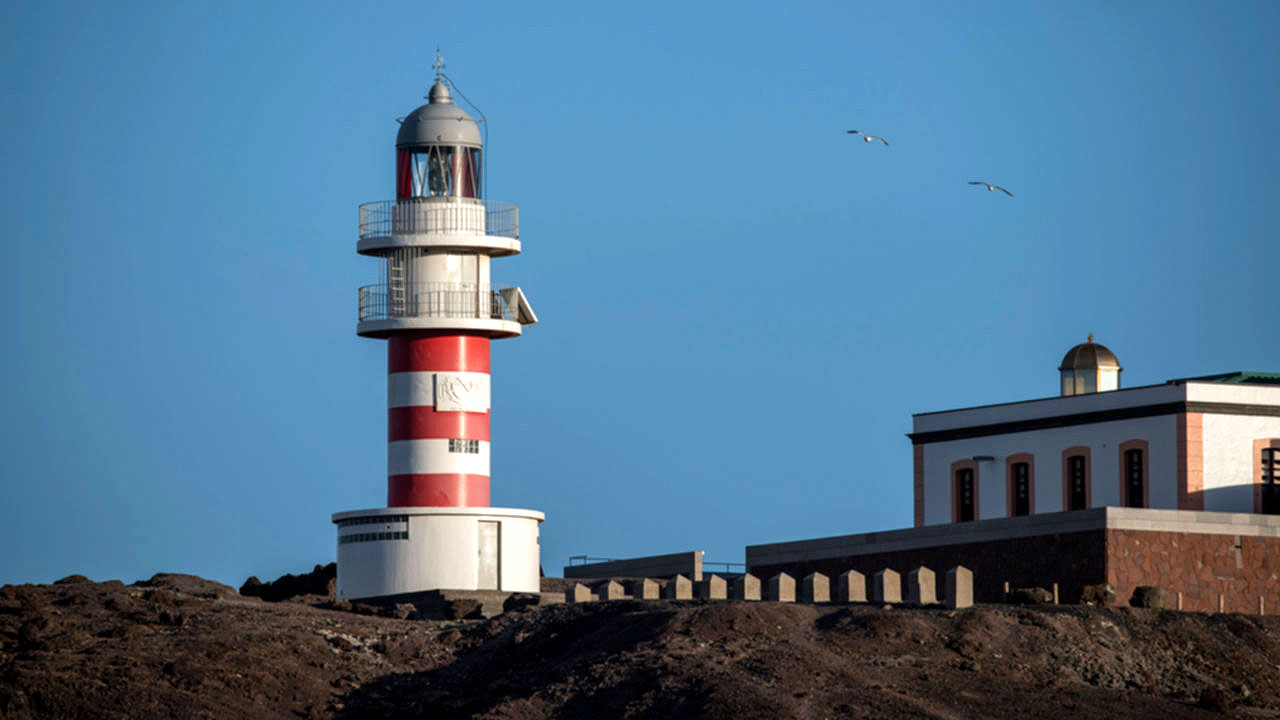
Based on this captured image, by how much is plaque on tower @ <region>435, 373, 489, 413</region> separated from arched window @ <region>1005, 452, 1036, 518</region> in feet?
45.7

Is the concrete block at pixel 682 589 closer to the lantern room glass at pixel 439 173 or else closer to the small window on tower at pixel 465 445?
the small window on tower at pixel 465 445

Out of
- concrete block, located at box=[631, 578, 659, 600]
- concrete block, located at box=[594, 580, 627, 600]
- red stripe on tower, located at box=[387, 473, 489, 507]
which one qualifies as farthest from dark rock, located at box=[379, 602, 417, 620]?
concrete block, located at box=[631, 578, 659, 600]

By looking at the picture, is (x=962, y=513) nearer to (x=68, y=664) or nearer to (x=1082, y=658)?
(x=1082, y=658)

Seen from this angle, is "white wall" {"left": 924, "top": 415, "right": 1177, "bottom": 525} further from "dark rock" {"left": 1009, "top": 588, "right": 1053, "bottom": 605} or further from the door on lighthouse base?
the door on lighthouse base

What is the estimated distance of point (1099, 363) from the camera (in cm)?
5491

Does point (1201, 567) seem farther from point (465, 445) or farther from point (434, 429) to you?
point (434, 429)

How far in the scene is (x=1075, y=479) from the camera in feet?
169

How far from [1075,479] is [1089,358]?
15.5 ft

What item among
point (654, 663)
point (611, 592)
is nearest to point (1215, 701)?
point (654, 663)

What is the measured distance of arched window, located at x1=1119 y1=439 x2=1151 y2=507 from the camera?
49.2 m

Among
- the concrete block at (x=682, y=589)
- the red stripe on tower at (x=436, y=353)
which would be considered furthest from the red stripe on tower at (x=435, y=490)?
the concrete block at (x=682, y=589)

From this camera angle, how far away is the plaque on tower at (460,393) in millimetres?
46000

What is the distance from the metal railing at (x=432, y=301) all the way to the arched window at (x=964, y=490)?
45.2ft

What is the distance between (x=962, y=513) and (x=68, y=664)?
1056 inches
